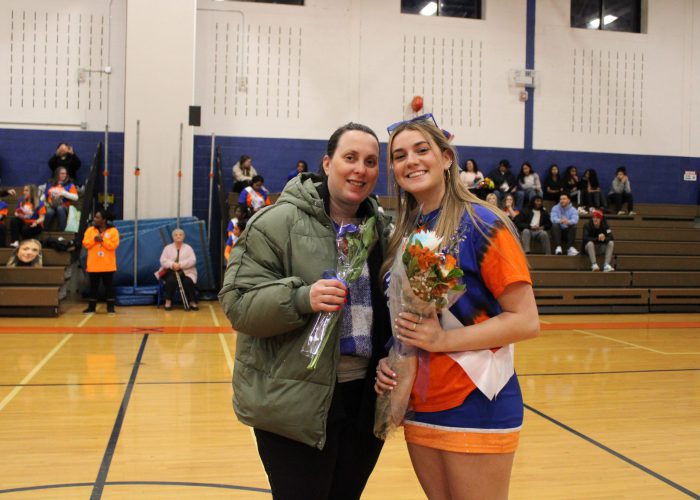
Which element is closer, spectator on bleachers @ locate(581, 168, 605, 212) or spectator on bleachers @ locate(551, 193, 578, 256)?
spectator on bleachers @ locate(551, 193, 578, 256)

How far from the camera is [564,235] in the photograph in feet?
39.4

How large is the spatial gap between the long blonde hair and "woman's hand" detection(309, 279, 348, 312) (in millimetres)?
228

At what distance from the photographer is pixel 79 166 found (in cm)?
1167

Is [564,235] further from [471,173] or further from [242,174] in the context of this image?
[242,174]

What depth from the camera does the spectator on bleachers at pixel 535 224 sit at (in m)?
11.8

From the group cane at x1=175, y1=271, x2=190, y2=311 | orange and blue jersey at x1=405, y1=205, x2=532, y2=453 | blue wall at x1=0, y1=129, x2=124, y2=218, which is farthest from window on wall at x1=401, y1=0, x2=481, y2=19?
orange and blue jersey at x1=405, y1=205, x2=532, y2=453

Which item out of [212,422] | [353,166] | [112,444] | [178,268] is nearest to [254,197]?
[178,268]

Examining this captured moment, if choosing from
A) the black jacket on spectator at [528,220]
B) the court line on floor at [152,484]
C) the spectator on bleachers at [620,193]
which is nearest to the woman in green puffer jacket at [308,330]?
the court line on floor at [152,484]

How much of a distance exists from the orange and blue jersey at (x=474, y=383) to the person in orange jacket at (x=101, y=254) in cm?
866

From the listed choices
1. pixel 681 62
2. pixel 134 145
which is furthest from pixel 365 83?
pixel 681 62

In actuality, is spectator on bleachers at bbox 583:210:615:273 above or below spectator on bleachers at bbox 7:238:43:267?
above

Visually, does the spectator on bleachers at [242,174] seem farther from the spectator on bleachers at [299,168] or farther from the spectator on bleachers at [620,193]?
the spectator on bleachers at [620,193]

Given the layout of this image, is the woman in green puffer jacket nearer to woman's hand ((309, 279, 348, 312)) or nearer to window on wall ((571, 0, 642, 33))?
woman's hand ((309, 279, 348, 312))

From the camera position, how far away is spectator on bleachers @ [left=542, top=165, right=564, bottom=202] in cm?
1319
